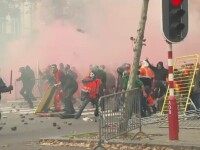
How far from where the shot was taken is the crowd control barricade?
355 inches

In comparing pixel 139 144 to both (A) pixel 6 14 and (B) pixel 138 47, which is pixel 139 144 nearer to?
(B) pixel 138 47

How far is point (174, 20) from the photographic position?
32.5 ft

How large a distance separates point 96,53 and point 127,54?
2047 mm

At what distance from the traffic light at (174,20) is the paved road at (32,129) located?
8.98 ft

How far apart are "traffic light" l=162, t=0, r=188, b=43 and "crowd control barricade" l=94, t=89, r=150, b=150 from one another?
1243mm

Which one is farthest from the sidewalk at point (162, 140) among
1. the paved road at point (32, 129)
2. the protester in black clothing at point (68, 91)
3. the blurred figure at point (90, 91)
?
the protester in black clothing at point (68, 91)

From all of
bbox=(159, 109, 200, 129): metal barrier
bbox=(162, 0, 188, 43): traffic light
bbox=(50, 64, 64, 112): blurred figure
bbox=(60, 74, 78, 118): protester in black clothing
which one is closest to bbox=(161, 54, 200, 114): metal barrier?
bbox=(159, 109, 200, 129): metal barrier

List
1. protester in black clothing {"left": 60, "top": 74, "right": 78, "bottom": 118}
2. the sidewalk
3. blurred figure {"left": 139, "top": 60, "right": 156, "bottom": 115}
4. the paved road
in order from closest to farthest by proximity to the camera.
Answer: the sidewalk, the paved road, blurred figure {"left": 139, "top": 60, "right": 156, "bottom": 115}, protester in black clothing {"left": 60, "top": 74, "right": 78, "bottom": 118}

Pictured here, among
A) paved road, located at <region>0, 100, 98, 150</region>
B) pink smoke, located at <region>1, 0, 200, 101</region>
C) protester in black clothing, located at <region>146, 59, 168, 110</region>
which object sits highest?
pink smoke, located at <region>1, 0, 200, 101</region>

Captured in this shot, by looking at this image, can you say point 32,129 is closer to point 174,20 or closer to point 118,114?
point 118,114

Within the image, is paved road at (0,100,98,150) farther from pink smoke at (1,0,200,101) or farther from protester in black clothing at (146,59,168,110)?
pink smoke at (1,0,200,101)

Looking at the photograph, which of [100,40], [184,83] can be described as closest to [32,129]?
[184,83]

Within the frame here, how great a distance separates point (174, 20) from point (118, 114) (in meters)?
1.96

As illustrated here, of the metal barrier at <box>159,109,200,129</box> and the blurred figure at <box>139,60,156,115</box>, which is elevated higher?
the blurred figure at <box>139,60,156,115</box>
